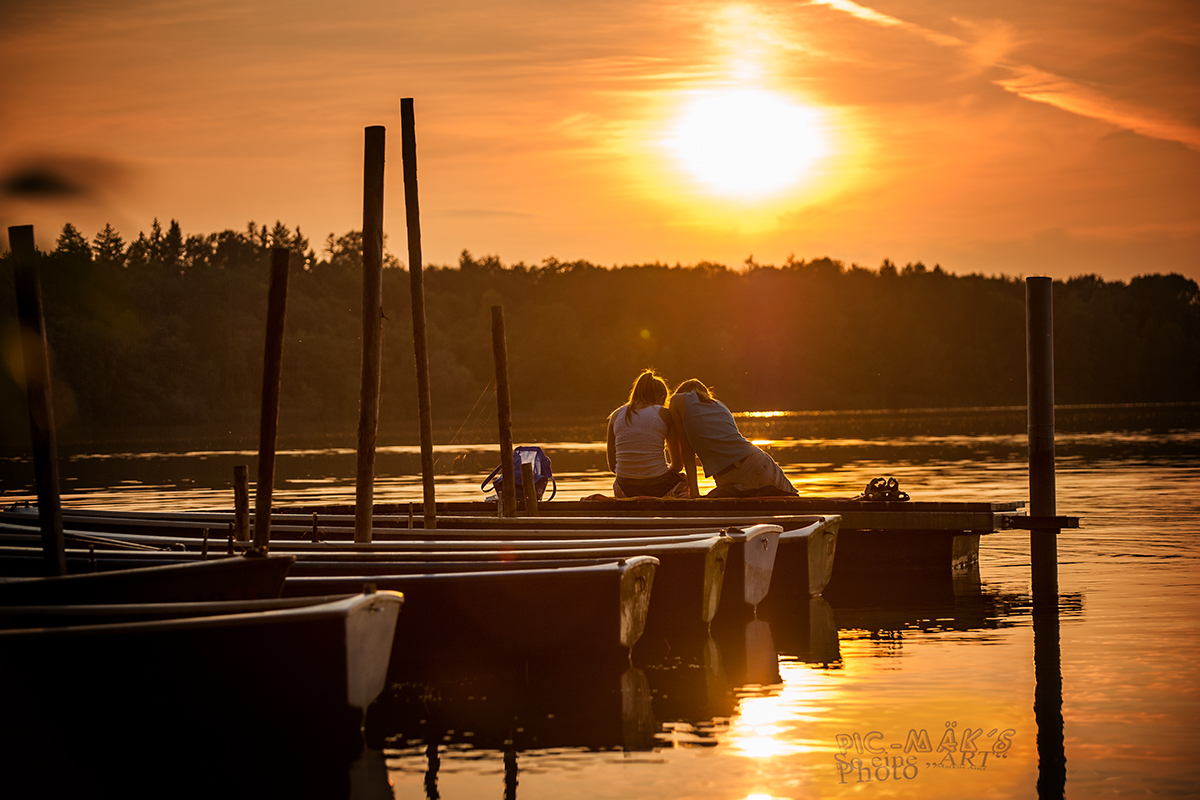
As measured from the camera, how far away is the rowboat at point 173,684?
7.17 meters

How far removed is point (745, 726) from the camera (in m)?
7.31

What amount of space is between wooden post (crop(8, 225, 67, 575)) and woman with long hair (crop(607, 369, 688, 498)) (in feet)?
18.7

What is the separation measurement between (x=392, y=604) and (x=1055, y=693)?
12.8 feet

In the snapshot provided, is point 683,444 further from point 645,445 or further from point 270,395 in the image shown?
point 270,395

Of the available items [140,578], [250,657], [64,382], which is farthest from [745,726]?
[64,382]

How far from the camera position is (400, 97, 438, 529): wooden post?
39.5ft

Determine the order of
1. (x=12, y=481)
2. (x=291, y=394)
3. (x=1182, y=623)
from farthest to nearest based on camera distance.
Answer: (x=291, y=394) < (x=12, y=481) < (x=1182, y=623)

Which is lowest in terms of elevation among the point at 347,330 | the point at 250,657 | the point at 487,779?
the point at 487,779

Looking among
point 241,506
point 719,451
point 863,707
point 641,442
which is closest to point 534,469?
point 641,442

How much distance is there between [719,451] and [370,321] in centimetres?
369

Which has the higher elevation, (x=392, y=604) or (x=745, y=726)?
(x=392, y=604)

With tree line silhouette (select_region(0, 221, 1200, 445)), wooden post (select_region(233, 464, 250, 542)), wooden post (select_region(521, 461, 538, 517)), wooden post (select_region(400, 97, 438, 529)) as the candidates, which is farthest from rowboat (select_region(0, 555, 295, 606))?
tree line silhouette (select_region(0, 221, 1200, 445))

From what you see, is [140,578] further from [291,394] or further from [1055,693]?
[291,394]

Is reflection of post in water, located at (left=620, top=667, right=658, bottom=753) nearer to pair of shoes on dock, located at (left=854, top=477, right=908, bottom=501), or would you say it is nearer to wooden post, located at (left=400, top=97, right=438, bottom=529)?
wooden post, located at (left=400, top=97, right=438, bottom=529)
